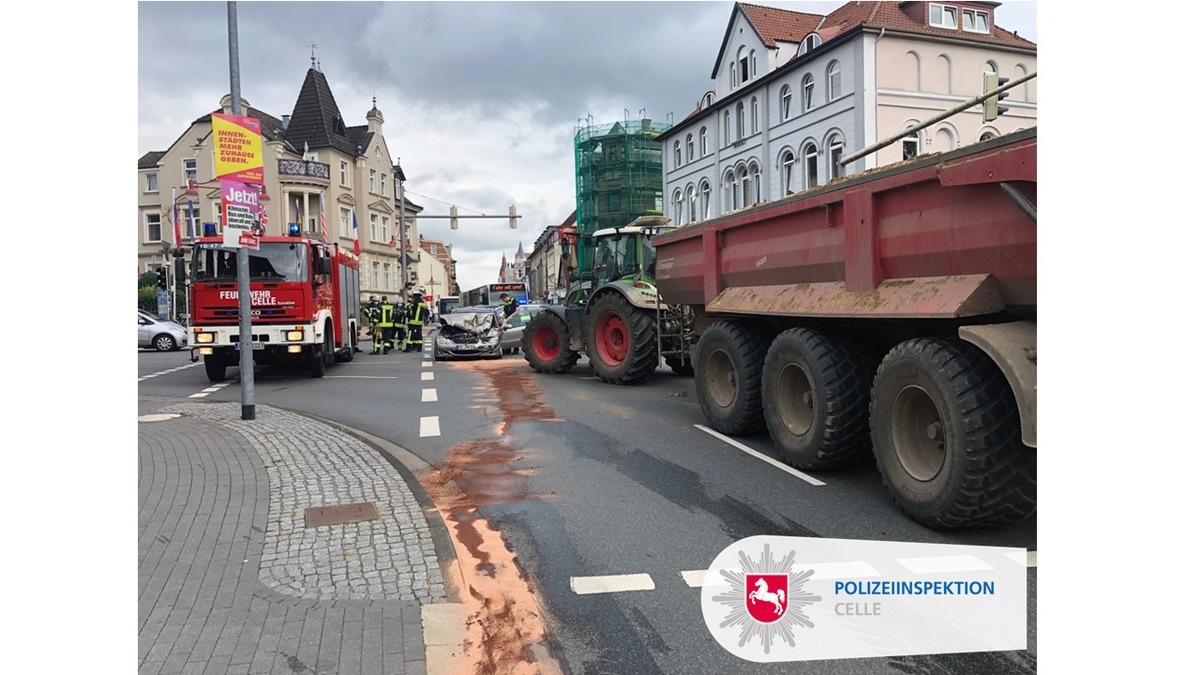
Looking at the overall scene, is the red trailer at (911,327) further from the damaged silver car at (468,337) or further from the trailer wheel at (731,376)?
the damaged silver car at (468,337)

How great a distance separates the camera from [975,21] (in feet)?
101

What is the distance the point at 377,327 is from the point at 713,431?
1688 centimetres

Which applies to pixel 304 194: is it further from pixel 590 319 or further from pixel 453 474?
pixel 453 474

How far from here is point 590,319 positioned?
12367mm

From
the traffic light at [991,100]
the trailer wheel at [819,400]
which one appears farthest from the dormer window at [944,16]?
the traffic light at [991,100]

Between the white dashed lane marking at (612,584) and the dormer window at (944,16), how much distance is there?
3171 centimetres

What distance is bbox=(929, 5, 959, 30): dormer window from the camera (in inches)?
1182

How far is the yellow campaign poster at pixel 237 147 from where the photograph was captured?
8.36 meters

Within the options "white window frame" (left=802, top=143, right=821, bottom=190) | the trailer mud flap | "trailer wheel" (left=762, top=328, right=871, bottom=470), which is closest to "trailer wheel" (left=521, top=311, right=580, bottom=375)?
the trailer mud flap

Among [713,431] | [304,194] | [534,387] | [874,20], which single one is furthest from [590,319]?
[304,194]

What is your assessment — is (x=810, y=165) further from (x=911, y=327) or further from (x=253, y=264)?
(x=911, y=327)

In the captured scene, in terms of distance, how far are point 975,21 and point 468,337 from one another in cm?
2524

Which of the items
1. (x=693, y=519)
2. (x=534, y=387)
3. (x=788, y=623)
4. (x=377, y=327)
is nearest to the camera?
(x=788, y=623)

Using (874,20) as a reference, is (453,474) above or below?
below
